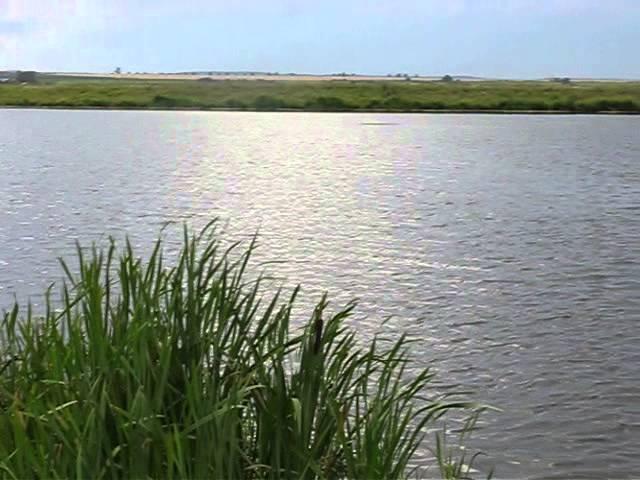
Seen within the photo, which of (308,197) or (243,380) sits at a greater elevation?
(243,380)

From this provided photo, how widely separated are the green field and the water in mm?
32816

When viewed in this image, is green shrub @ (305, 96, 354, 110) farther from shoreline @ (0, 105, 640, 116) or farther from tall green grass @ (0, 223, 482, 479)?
tall green grass @ (0, 223, 482, 479)

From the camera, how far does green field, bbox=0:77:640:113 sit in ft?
265

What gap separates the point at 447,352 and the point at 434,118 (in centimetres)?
7007

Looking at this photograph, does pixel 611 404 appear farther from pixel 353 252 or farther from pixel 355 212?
pixel 355 212

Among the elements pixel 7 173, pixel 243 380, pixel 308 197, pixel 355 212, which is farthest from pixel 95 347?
pixel 7 173

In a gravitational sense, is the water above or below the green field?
below

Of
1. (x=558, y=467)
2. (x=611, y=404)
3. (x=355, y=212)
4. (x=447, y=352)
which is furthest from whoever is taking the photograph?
(x=355, y=212)

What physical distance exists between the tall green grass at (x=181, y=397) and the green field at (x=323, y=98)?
74.7 meters

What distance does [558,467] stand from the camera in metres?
7.59

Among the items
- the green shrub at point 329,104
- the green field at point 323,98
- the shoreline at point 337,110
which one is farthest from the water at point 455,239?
the green shrub at point 329,104

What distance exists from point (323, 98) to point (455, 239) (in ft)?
215

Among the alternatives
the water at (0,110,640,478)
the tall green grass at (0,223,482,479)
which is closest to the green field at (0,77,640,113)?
the water at (0,110,640,478)

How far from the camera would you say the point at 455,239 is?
1850 cm
